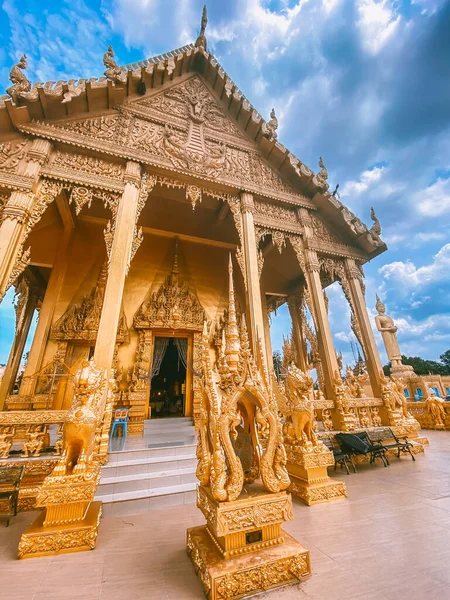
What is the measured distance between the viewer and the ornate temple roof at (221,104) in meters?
5.68

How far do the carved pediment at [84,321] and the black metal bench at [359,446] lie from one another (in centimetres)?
595

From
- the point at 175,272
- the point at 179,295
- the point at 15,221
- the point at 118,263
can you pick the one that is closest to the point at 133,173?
the point at 118,263

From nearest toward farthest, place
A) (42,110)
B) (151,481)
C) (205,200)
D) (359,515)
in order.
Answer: (359,515) → (151,481) → (42,110) → (205,200)

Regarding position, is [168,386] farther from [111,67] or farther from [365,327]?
[111,67]

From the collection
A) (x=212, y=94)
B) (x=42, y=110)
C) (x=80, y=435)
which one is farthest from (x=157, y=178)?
(x=80, y=435)

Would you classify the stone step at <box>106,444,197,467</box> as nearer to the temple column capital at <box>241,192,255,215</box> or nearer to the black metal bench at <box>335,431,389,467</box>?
the black metal bench at <box>335,431,389,467</box>

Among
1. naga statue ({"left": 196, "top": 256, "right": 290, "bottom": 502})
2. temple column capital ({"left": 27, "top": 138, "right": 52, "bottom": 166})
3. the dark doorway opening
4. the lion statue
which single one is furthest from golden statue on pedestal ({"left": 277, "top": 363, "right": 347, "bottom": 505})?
the dark doorway opening

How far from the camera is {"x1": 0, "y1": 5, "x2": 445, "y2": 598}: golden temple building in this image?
7.02 ft

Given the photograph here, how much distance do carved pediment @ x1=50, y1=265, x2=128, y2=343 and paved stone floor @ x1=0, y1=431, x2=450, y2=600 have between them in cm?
442

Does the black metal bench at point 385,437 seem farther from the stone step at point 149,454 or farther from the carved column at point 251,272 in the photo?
the stone step at point 149,454

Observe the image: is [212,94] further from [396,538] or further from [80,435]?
[396,538]

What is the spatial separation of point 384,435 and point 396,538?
11.4ft

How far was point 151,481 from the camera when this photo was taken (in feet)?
11.7

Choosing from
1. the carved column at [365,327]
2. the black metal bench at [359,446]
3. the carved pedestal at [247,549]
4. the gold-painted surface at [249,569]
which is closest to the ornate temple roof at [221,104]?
the carved column at [365,327]
